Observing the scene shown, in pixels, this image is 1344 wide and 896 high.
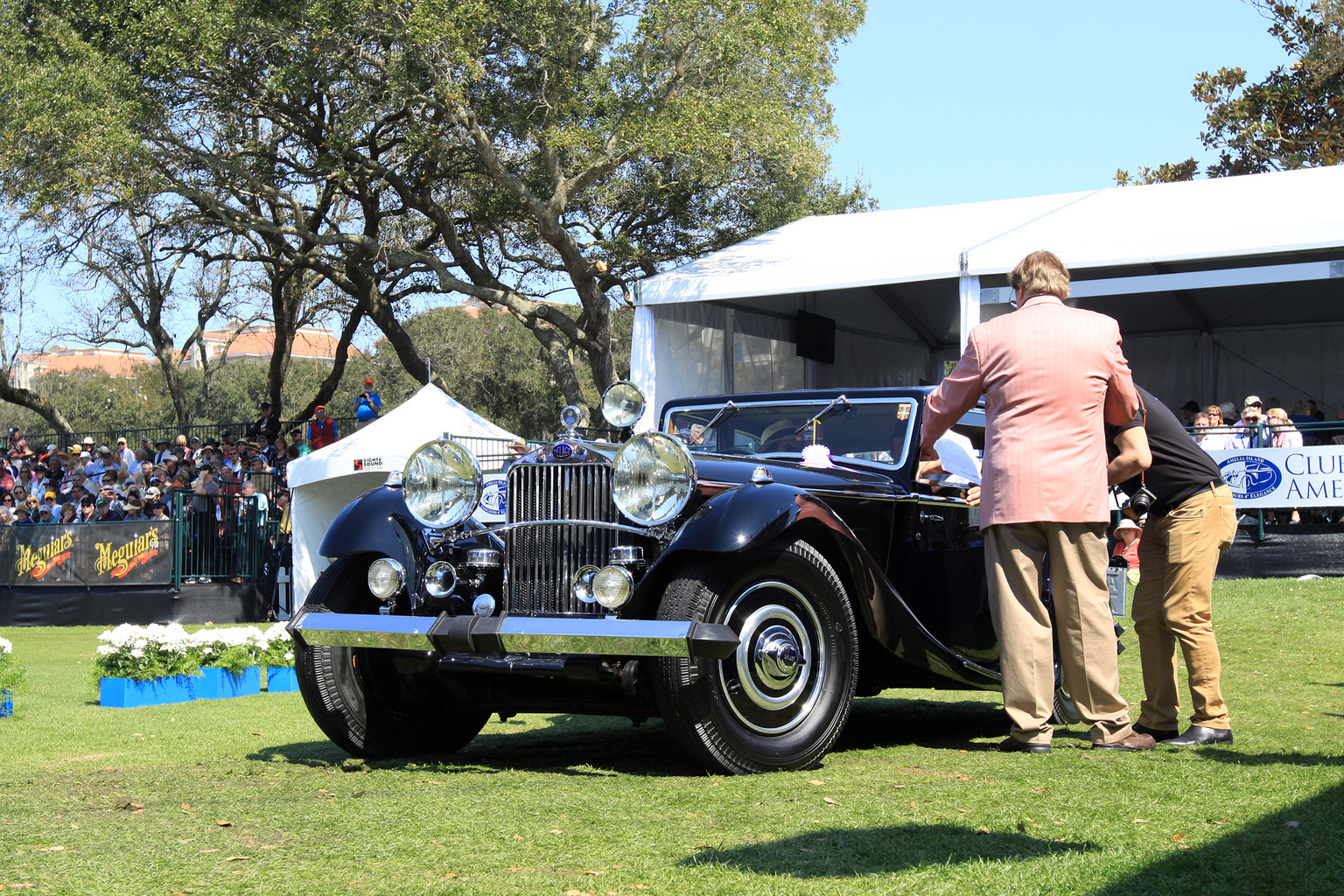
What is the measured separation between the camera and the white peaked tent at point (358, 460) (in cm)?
1517

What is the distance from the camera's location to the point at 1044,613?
15.5 feet

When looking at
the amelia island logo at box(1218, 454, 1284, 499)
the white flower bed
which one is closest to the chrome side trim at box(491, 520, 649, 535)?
the white flower bed

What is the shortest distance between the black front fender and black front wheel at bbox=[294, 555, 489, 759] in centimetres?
10

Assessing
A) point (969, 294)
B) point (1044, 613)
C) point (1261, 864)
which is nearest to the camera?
point (1261, 864)

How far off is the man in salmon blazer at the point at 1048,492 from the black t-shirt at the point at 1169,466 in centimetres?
46

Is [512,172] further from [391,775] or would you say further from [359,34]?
[391,775]

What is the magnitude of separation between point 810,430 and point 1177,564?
174 centimetres

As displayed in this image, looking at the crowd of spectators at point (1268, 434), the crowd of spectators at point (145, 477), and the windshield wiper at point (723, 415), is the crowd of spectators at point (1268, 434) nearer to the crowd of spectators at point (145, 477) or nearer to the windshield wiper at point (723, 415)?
the windshield wiper at point (723, 415)

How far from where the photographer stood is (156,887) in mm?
2992

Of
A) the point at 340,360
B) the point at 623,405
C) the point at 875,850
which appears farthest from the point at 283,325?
the point at 875,850

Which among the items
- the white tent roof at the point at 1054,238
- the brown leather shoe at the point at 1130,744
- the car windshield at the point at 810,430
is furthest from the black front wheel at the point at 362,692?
the white tent roof at the point at 1054,238

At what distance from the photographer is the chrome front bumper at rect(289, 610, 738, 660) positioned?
4.27 metres

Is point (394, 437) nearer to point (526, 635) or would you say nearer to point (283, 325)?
point (526, 635)

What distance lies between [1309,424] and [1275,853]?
41.0ft
